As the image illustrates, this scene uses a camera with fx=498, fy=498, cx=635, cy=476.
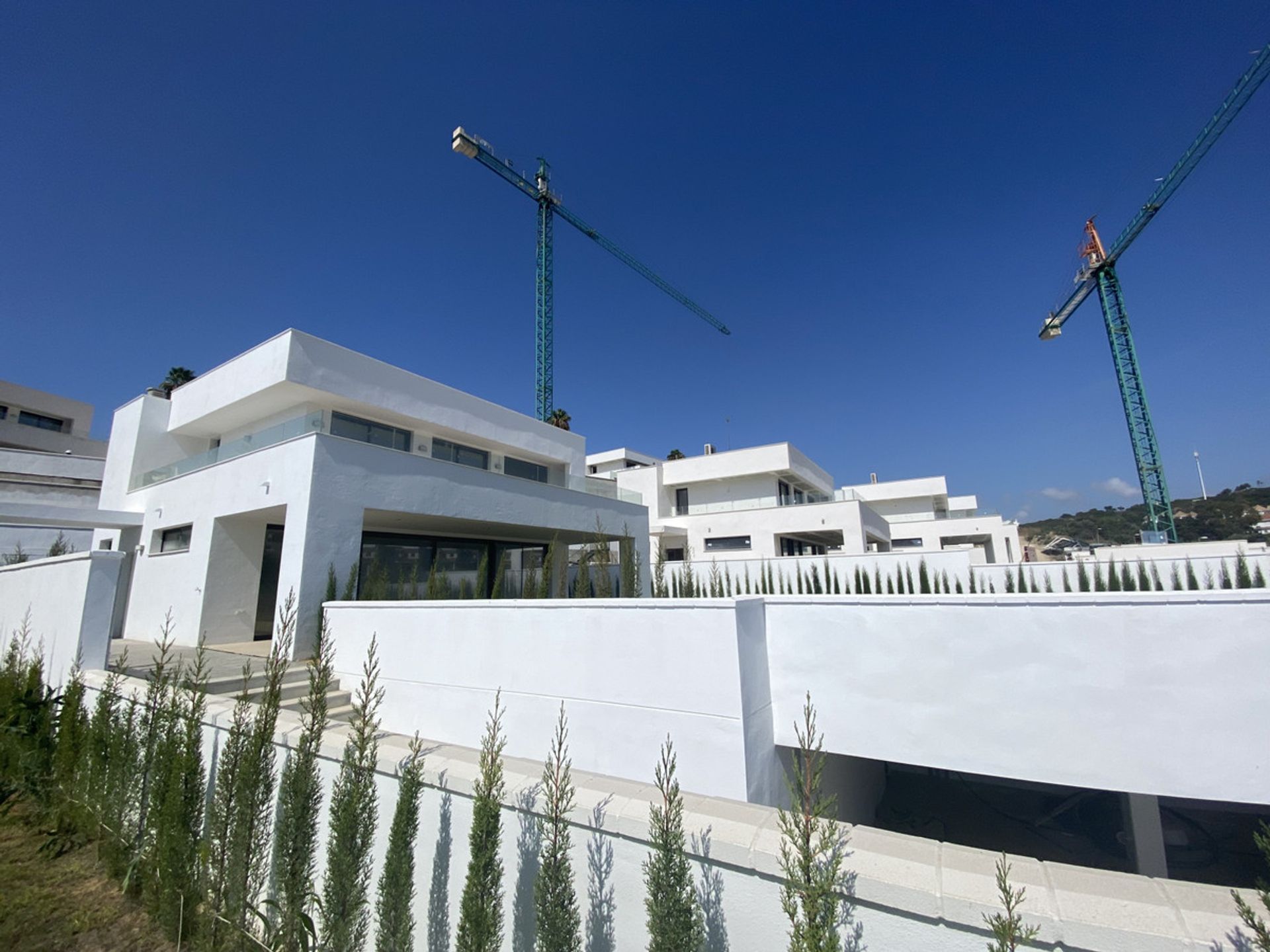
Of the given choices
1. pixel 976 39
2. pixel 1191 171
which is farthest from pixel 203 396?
pixel 1191 171

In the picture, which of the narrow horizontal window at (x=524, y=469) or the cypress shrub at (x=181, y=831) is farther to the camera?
the narrow horizontal window at (x=524, y=469)

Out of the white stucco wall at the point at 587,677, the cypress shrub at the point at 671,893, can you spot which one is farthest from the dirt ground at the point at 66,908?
the cypress shrub at the point at 671,893

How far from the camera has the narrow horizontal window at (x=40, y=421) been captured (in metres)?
26.5

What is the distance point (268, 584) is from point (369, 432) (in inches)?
161

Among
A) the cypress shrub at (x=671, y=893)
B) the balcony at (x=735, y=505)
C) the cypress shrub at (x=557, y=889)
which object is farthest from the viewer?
the balcony at (x=735, y=505)

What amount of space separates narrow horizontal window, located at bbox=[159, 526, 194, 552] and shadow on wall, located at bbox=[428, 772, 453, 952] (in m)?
11.5

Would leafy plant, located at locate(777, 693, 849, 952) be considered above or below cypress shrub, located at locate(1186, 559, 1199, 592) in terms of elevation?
below

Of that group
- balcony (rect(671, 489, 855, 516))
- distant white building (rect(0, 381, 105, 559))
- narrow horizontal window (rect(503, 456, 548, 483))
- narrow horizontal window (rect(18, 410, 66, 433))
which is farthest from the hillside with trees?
narrow horizontal window (rect(18, 410, 66, 433))

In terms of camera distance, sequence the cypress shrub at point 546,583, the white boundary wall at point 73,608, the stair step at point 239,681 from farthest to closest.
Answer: the cypress shrub at point 546,583 < the stair step at point 239,681 < the white boundary wall at point 73,608

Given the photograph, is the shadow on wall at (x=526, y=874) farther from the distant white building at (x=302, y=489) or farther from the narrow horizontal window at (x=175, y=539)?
the narrow horizontal window at (x=175, y=539)

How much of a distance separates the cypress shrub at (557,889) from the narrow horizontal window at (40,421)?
130ft

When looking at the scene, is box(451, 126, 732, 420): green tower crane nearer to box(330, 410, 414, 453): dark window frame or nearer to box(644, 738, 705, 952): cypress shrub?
box(330, 410, 414, 453): dark window frame

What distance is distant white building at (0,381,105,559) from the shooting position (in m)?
11.4

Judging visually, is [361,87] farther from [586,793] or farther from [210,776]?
[586,793]
